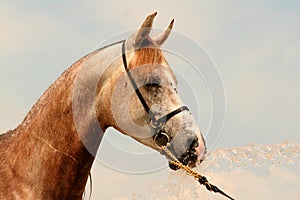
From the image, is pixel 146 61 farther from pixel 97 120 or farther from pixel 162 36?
pixel 97 120

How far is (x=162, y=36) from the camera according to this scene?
6.57m

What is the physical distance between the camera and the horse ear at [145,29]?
19.6ft

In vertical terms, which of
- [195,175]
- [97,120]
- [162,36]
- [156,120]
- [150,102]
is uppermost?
[162,36]

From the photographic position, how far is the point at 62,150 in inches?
247

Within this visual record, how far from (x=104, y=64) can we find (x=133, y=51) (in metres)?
0.40

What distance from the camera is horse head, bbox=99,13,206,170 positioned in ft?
19.7

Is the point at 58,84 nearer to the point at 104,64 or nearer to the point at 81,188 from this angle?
the point at 104,64

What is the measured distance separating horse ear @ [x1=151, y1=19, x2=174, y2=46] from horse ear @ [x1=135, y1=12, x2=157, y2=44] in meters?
0.28

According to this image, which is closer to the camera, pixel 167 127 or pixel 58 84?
pixel 167 127

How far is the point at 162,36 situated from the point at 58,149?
6.08ft

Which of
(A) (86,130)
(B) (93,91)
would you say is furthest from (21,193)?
(B) (93,91)

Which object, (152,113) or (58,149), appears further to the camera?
(58,149)

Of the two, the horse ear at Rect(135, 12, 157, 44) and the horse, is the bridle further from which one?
the horse ear at Rect(135, 12, 157, 44)

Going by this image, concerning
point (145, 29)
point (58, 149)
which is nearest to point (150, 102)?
point (145, 29)
